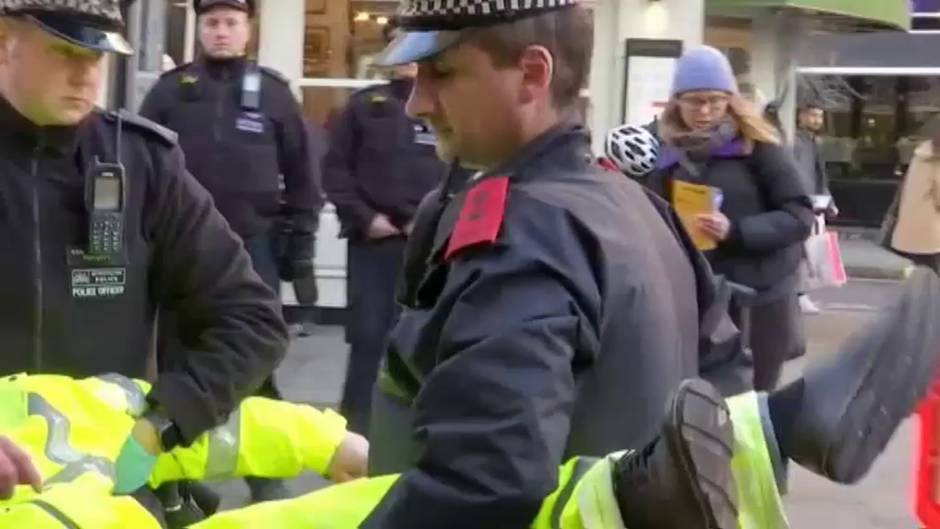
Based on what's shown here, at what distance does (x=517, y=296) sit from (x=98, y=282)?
3.89ft

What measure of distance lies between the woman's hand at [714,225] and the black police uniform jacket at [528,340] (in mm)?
3593

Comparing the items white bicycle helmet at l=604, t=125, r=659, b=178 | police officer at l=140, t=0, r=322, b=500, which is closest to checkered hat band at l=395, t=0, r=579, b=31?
white bicycle helmet at l=604, t=125, r=659, b=178

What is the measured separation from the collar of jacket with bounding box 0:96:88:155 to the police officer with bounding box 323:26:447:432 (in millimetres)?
3642

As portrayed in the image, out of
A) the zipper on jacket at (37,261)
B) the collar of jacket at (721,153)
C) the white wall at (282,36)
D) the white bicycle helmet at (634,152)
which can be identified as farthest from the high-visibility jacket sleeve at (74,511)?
the white wall at (282,36)

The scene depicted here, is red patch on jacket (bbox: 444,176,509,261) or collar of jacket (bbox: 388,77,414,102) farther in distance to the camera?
collar of jacket (bbox: 388,77,414,102)

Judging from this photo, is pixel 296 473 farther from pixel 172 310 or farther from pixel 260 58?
pixel 260 58

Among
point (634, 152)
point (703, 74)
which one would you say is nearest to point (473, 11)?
point (634, 152)

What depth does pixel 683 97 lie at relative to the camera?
6.31 m

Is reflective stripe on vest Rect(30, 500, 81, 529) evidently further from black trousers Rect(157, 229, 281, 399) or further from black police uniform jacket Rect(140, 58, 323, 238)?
black police uniform jacket Rect(140, 58, 323, 238)

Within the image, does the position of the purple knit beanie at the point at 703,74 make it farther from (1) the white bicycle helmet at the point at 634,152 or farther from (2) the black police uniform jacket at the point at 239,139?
(2) the black police uniform jacket at the point at 239,139

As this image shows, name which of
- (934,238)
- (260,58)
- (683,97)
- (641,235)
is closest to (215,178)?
(683,97)

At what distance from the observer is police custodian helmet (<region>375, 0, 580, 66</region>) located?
92.8 inches

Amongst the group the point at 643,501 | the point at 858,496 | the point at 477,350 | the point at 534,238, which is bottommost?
the point at 858,496

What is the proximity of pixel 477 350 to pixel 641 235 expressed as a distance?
0.39 m
